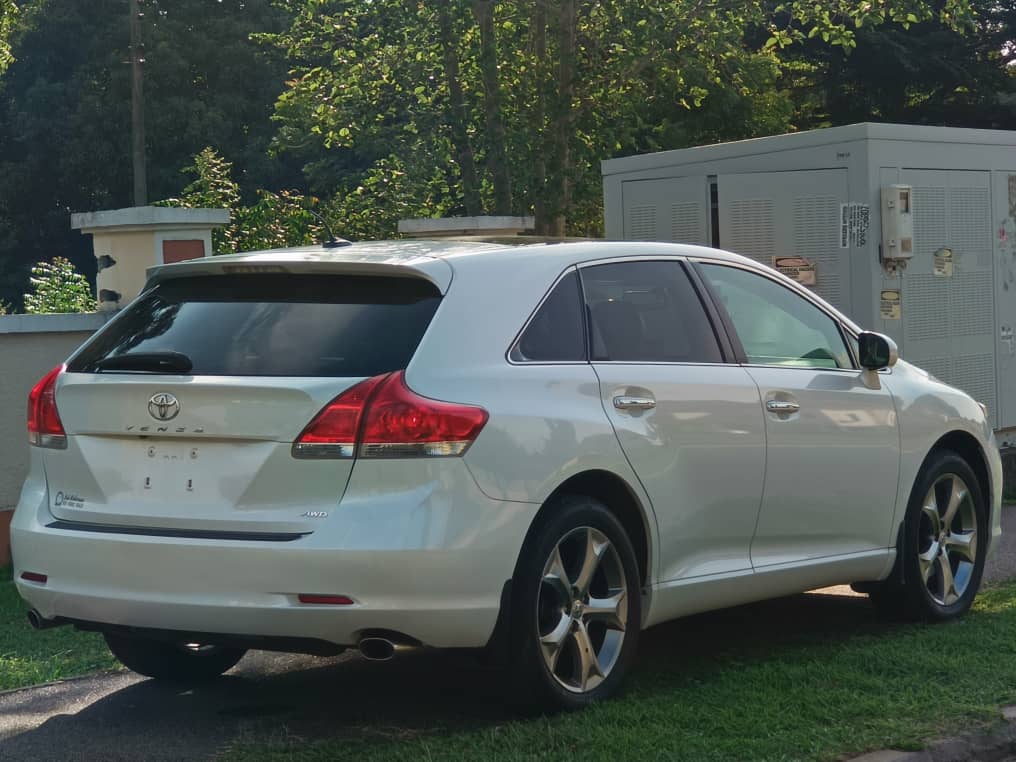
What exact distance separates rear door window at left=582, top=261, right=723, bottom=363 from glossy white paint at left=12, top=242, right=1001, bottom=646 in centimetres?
A: 7

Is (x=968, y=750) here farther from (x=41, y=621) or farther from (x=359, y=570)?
(x=41, y=621)

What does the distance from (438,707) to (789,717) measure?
1205mm

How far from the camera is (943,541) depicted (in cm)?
735

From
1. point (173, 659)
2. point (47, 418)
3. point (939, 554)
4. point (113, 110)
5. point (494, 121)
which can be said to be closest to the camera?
point (47, 418)

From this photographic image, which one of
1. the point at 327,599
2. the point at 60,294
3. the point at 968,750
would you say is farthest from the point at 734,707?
the point at 60,294

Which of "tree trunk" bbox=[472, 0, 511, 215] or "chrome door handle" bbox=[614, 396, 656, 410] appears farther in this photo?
"tree trunk" bbox=[472, 0, 511, 215]

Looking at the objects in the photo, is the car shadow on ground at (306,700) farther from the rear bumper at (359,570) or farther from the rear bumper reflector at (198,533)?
the rear bumper reflector at (198,533)

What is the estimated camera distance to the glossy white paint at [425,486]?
4926mm

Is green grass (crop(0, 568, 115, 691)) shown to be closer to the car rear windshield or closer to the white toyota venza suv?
the white toyota venza suv

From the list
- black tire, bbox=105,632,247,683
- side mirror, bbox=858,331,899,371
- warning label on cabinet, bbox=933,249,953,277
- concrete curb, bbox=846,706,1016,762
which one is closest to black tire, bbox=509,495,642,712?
concrete curb, bbox=846,706,1016,762

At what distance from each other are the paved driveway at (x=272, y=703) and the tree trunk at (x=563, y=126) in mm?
12735

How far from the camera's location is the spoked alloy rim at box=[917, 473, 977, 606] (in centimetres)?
728

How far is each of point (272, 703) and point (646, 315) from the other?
6.32 feet

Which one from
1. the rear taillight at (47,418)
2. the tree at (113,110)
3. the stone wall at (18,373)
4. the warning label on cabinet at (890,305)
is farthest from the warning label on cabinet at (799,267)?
the tree at (113,110)
